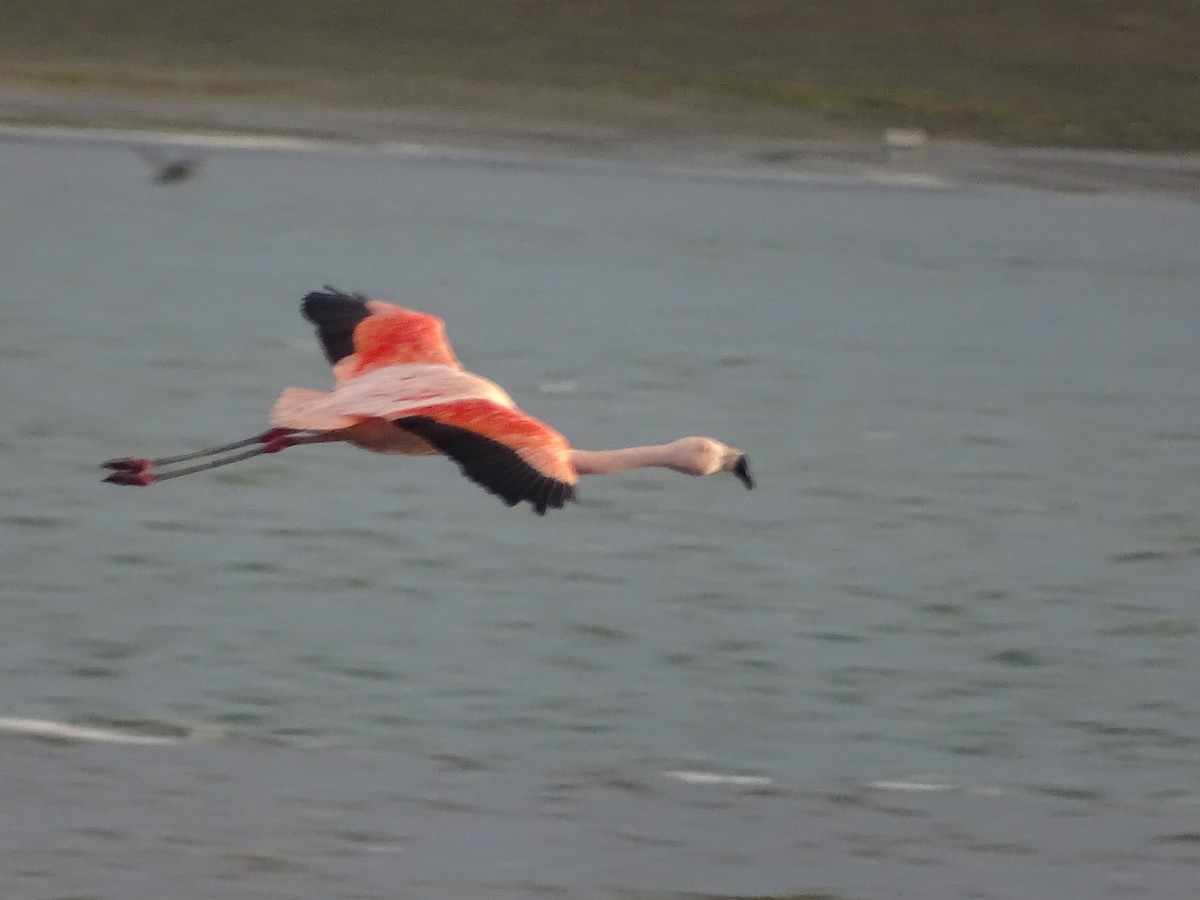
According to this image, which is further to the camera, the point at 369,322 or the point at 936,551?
the point at 936,551

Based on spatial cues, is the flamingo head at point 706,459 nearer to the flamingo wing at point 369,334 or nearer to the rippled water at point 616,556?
the flamingo wing at point 369,334

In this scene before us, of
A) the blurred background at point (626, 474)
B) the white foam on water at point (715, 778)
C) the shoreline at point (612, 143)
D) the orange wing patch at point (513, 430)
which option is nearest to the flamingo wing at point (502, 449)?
the orange wing patch at point (513, 430)

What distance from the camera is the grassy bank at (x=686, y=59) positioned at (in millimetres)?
34812

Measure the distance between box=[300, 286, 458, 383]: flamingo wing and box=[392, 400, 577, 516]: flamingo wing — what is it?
1238mm

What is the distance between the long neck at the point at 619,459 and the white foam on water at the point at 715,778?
3.68m

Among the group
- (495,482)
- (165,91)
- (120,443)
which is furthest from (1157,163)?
(495,482)

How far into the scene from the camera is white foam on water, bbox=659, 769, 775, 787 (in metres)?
15.9

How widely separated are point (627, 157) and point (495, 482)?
23.3m

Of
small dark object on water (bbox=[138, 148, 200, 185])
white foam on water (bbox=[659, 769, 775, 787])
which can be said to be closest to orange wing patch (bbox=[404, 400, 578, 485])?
white foam on water (bbox=[659, 769, 775, 787])

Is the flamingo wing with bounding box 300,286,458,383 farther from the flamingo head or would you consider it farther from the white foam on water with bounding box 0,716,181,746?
the white foam on water with bounding box 0,716,181,746

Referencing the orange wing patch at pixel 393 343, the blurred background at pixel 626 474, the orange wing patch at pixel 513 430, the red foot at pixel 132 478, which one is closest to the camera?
the orange wing patch at pixel 513 430

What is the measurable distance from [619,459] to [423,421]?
1113mm

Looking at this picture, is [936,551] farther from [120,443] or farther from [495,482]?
[495,482]

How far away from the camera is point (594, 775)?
1593 cm
